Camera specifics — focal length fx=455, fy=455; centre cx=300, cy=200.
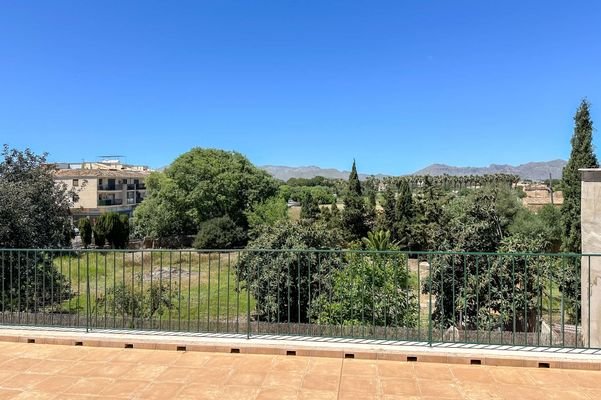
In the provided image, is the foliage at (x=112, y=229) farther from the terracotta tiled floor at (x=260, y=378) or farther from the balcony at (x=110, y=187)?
the terracotta tiled floor at (x=260, y=378)

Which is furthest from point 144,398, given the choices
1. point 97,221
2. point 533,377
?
point 97,221

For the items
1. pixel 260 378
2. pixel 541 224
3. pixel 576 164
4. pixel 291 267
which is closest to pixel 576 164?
pixel 576 164

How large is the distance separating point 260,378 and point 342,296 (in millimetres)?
5063

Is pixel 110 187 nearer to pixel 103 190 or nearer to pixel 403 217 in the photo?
pixel 103 190

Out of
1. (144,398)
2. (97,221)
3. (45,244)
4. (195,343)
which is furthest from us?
(97,221)

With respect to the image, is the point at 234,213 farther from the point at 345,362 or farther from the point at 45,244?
the point at 345,362

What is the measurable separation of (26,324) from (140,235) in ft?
112

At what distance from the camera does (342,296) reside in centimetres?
857

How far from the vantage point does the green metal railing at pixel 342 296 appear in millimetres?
Answer: 4527

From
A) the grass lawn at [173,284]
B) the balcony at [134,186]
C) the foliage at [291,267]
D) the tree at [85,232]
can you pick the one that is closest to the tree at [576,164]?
the foliage at [291,267]

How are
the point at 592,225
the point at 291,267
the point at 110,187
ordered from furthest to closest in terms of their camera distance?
1. the point at 110,187
2. the point at 291,267
3. the point at 592,225

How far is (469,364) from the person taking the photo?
12.8 ft

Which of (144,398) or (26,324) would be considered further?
(26,324)

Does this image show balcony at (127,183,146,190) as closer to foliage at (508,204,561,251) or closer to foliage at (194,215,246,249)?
foliage at (194,215,246,249)
